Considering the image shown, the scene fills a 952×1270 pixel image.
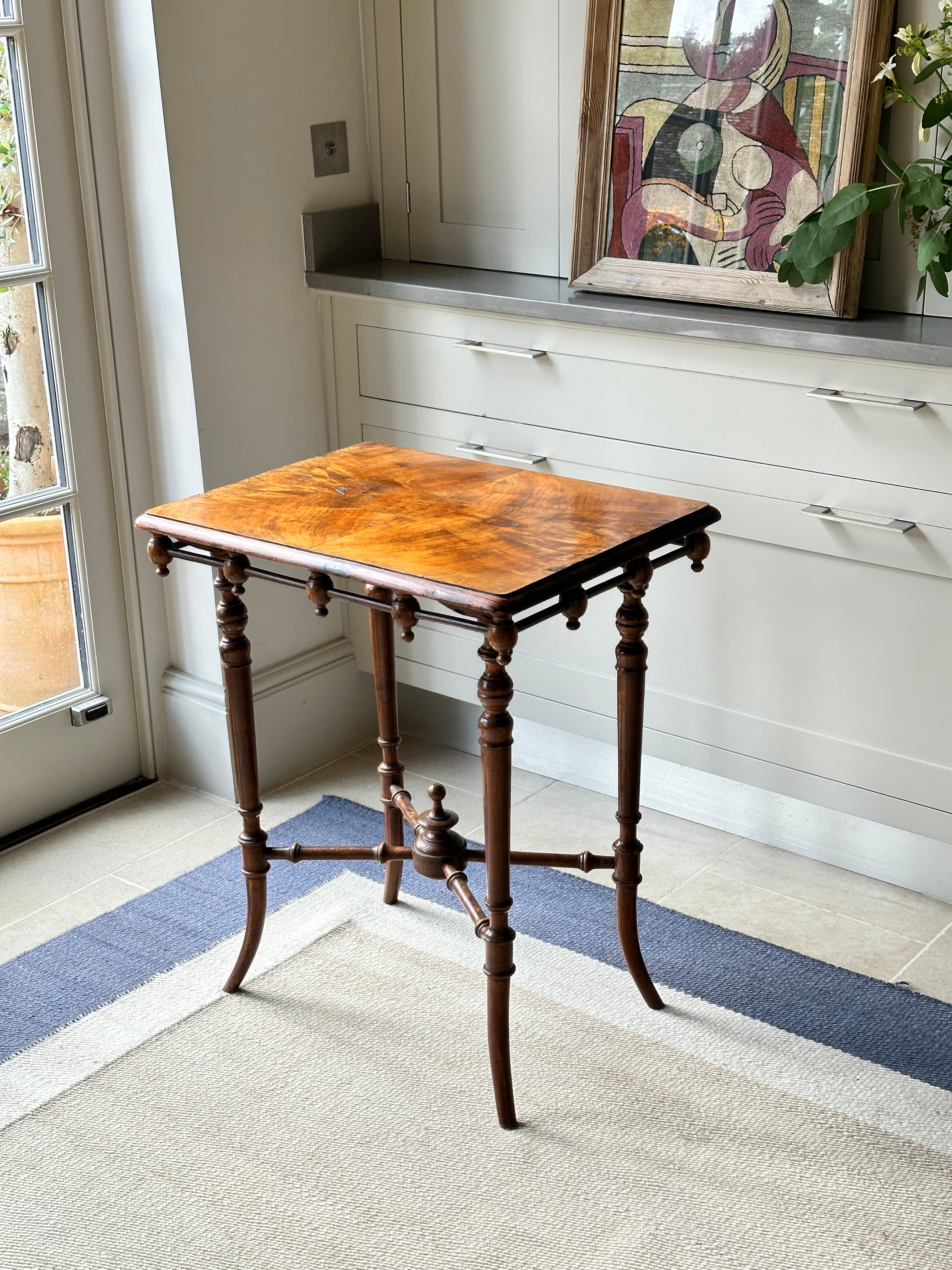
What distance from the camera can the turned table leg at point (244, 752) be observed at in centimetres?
205

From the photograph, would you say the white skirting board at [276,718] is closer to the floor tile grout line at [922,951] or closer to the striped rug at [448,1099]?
the striped rug at [448,1099]

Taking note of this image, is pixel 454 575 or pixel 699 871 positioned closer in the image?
pixel 454 575

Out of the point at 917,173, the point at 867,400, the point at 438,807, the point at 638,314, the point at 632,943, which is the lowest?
the point at 632,943

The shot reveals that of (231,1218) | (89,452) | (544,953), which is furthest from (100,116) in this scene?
(231,1218)

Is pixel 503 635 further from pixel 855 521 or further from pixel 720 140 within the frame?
pixel 720 140

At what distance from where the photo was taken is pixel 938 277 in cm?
213

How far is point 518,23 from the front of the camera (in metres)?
2.69

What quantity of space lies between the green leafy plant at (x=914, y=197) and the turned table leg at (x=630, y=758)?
0.69 meters

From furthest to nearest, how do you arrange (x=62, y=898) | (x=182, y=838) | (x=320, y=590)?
(x=182, y=838), (x=62, y=898), (x=320, y=590)

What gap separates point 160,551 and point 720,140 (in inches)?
50.6

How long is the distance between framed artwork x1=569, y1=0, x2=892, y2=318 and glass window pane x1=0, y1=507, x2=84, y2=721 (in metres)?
1.21

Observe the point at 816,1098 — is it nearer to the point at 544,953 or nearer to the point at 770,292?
the point at 544,953

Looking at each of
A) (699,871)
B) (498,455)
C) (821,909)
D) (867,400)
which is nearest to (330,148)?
(498,455)

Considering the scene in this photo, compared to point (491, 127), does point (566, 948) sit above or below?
below
